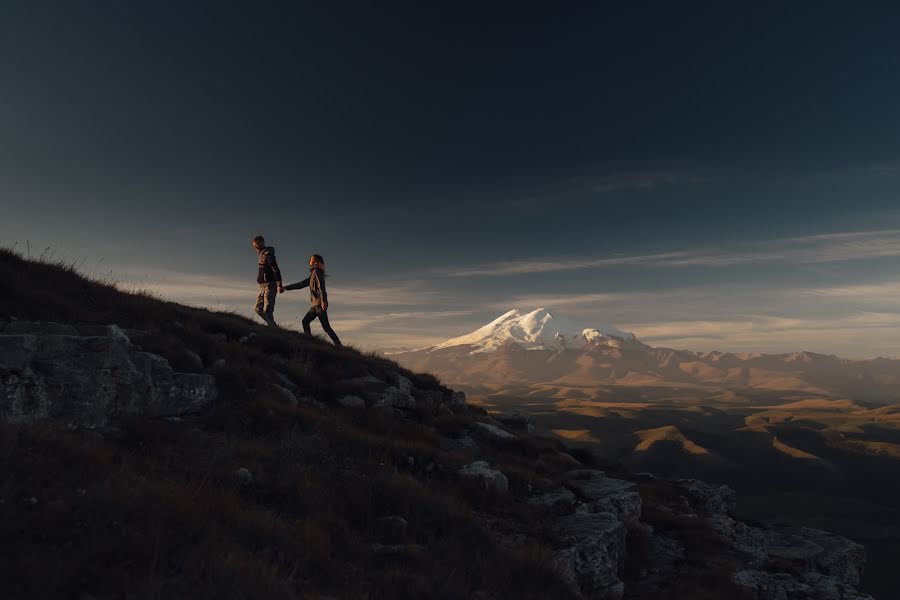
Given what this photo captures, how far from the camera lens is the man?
18.7 metres

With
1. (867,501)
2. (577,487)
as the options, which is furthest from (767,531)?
(867,501)

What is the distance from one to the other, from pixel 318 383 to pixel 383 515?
6164 mm

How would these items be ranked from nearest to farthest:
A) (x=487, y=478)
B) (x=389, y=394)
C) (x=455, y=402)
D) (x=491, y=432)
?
(x=487, y=478), (x=389, y=394), (x=491, y=432), (x=455, y=402)

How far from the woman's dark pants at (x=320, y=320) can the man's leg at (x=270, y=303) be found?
1.16 metres

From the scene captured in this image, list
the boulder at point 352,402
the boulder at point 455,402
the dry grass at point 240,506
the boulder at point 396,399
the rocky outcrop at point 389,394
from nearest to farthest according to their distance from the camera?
the dry grass at point 240,506
the boulder at point 352,402
the rocky outcrop at point 389,394
the boulder at point 396,399
the boulder at point 455,402

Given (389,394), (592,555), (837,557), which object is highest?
(389,394)

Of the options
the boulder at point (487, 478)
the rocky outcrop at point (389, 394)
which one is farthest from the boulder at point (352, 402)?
the boulder at point (487, 478)

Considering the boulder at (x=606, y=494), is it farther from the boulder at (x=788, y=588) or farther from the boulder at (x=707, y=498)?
the boulder at (x=707, y=498)

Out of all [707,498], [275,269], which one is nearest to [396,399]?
[275,269]

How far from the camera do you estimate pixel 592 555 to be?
7.54 meters

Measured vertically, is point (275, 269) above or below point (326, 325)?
above

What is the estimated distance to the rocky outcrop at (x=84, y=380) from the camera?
22.6ft

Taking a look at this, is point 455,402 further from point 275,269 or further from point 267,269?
point 267,269

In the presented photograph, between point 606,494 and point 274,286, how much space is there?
13736mm
